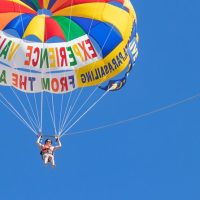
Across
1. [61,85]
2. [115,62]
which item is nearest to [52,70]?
[61,85]

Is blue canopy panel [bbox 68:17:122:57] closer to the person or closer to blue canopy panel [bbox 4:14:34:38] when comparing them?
blue canopy panel [bbox 4:14:34:38]

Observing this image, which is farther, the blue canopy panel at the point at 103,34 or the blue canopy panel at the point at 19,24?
the blue canopy panel at the point at 103,34

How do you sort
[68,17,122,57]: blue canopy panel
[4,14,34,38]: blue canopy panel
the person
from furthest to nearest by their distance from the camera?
[68,17,122,57]: blue canopy panel
[4,14,34,38]: blue canopy panel
the person

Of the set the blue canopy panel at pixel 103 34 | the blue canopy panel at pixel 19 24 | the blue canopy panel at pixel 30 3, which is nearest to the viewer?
the blue canopy panel at pixel 19 24

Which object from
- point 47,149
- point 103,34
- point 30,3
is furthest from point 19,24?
point 47,149

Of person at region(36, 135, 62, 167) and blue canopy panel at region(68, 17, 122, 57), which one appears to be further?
blue canopy panel at region(68, 17, 122, 57)

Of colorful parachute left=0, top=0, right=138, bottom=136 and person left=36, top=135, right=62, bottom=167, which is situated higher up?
colorful parachute left=0, top=0, right=138, bottom=136

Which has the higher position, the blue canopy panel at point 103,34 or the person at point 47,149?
the blue canopy panel at point 103,34

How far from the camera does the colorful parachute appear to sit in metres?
17.5

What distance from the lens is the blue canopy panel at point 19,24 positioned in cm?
1739

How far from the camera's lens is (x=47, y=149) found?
16266mm

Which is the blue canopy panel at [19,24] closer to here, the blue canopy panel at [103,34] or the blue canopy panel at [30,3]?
the blue canopy panel at [30,3]

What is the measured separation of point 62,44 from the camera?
17.7 metres

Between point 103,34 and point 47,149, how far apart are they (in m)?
3.48
